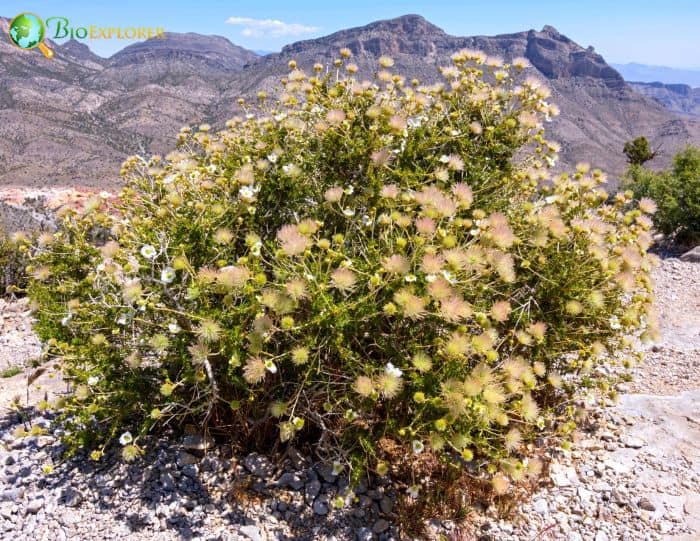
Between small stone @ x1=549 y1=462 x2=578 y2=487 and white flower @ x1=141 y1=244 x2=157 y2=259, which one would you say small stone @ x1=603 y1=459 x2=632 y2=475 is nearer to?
small stone @ x1=549 y1=462 x2=578 y2=487

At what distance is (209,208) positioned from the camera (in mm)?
3461

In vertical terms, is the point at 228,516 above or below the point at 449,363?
below

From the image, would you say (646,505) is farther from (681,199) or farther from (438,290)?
(681,199)

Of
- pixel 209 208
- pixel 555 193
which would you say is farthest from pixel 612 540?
pixel 209 208

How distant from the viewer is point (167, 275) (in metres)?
3.02

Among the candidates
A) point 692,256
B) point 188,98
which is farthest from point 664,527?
point 188,98

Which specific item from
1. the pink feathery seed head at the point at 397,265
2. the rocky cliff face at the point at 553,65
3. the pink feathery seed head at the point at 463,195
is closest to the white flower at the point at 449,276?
the pink feathery seed head at the point at 397,265

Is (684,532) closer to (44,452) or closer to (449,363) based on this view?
(449,363)

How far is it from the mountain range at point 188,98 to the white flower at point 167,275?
2707 millimetres

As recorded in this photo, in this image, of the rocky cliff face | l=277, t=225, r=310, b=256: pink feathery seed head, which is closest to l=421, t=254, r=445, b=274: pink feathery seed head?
l=277, t=225, r=310, b=256: pink feathery seed head

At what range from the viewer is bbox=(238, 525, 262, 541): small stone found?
327 cm

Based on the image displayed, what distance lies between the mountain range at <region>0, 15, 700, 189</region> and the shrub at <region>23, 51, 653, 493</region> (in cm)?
128

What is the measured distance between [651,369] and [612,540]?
2.78 meters

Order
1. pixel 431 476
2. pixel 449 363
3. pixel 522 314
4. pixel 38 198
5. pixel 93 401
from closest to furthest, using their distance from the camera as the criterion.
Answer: pixel 449 363
pixel 93 401
pixel 522 314
pixel 431 476
pixel 38 198
